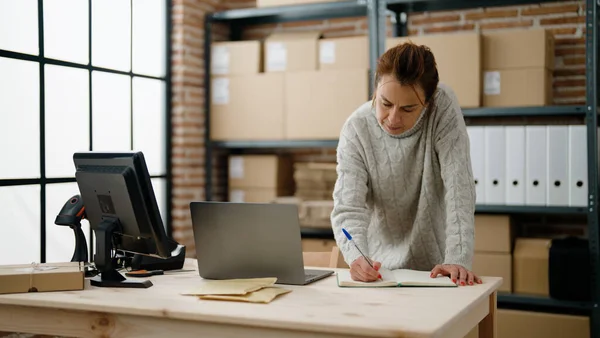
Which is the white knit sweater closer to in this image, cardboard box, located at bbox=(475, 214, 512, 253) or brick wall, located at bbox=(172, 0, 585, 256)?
cardboard box, located at bbox=(475, 214, 512, 253)

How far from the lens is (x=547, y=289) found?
3646 mm

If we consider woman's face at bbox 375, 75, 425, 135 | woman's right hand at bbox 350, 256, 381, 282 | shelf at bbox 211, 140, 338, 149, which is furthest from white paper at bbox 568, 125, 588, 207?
woman's right hand at bbox 350, 256, 381, 282

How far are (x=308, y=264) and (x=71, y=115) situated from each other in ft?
5.28

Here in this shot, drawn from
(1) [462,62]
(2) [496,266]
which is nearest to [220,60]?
(1) [462,62]

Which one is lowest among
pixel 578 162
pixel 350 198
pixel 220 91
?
pixel 350 198

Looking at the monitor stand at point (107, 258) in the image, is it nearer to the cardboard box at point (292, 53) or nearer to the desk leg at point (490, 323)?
the desk leg at point (490, 323)

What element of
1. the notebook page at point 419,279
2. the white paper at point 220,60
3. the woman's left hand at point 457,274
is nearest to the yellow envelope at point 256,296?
the notebook page at point 419,279

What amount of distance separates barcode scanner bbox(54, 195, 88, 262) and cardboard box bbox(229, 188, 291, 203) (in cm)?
169

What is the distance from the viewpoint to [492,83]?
12.2 feet

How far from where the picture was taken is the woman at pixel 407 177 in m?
2.25

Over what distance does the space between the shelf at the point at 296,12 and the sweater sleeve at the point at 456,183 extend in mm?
1750

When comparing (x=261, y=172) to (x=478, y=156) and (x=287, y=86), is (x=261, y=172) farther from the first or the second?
(x=478, y=156)

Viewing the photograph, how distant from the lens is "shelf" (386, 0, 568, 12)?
12.9 ft

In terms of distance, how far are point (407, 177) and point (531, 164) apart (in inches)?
54.0
